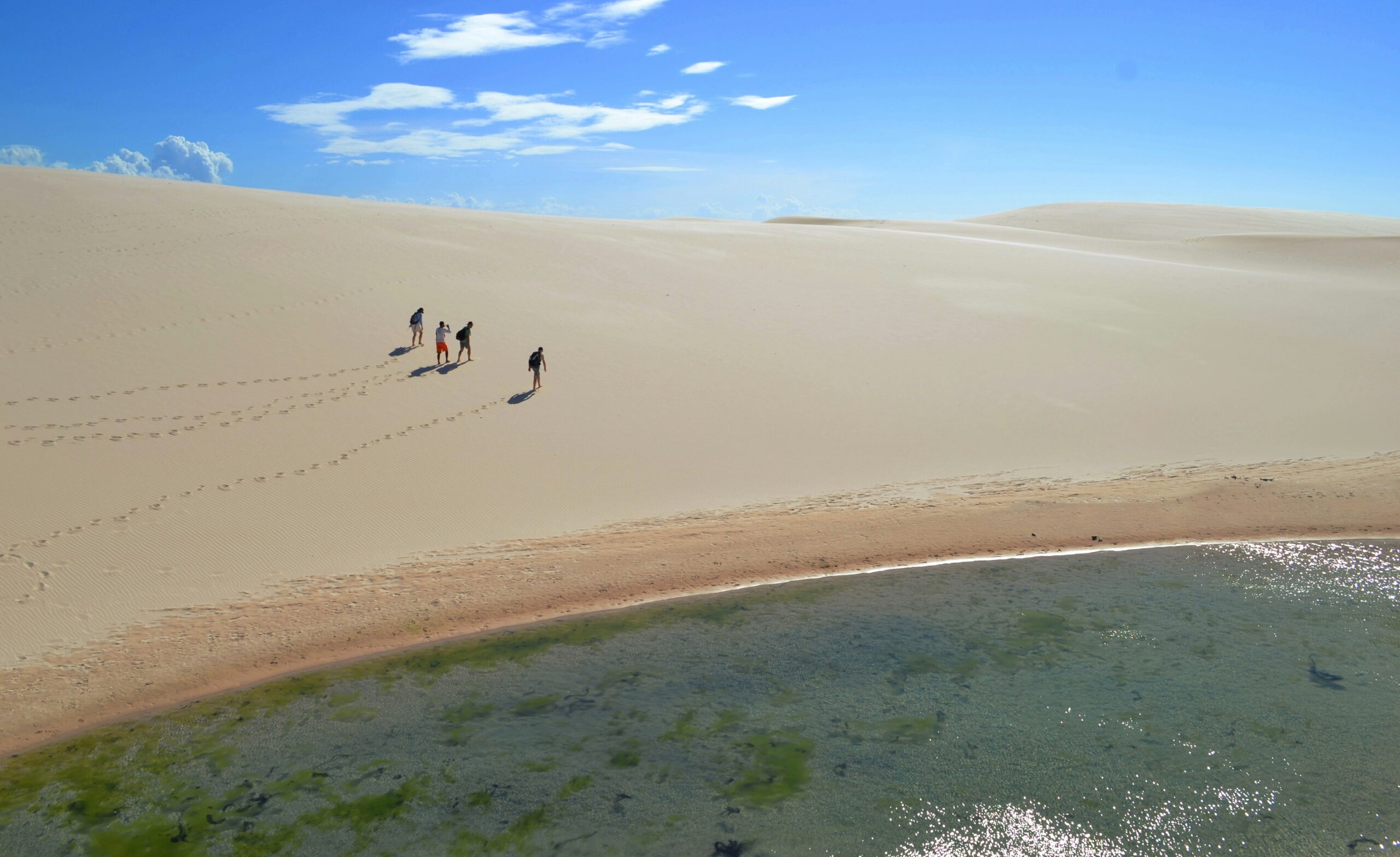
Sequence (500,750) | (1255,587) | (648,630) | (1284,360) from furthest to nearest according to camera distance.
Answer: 1. (1284,360)
2. (1255,587)
3. (648,630)
4. (500,750)

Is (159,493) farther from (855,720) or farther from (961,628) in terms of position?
(961,628)

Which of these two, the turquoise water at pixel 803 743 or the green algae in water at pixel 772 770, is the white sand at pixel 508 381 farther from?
the green algae in water at pixel 772 770

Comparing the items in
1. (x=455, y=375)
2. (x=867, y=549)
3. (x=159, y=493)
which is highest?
(x=455, y=375)

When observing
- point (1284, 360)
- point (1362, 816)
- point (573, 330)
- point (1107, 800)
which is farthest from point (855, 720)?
point (1284, 360)

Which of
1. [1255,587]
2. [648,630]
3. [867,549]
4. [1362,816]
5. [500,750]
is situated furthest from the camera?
[867,549]

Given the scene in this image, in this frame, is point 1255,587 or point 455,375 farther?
point 455,375

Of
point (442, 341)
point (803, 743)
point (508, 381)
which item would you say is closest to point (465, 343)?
point (442, 341)

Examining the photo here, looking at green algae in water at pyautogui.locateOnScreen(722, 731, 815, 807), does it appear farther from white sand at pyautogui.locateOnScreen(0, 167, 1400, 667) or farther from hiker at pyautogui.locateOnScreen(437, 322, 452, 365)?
hiker at pyautogui.locateOnScreen(437, 322, 452, 365)
